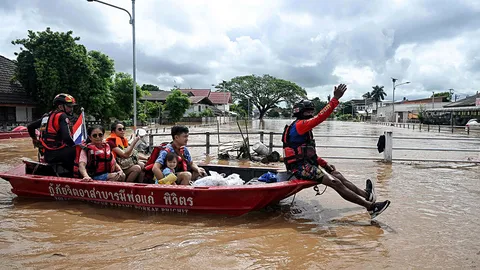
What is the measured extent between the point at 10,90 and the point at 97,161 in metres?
23.5

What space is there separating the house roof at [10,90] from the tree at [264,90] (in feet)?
188

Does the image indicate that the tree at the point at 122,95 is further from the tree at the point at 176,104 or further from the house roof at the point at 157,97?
the house roof at the point at 157,97

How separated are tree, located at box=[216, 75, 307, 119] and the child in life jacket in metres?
74.8

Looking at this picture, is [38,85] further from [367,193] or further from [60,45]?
[367,193]

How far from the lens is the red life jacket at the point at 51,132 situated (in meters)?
5.21

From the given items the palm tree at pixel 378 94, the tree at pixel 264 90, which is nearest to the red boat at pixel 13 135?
the tree at pixel 264 90

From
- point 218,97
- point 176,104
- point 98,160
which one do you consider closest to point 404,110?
point 218,97

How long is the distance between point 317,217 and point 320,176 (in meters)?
0.78

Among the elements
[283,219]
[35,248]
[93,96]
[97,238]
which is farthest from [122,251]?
[93,96]

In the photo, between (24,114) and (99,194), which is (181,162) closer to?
(99,194)

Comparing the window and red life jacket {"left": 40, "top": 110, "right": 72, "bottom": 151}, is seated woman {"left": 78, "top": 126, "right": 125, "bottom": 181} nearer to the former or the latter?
red life jacket {"left": 40, "top": 110, "right": 72, "bottom": 151}

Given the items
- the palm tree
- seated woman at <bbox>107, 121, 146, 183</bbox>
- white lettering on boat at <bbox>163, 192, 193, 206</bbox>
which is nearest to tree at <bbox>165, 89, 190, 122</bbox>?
seated woman at <bbox>107, 121, 146, 183</bbox>

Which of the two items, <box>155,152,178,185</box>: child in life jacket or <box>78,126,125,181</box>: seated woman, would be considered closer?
<box>155,152,178,185</box>: child in life jacket

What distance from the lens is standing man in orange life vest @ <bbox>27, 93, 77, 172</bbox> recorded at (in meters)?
5.19
